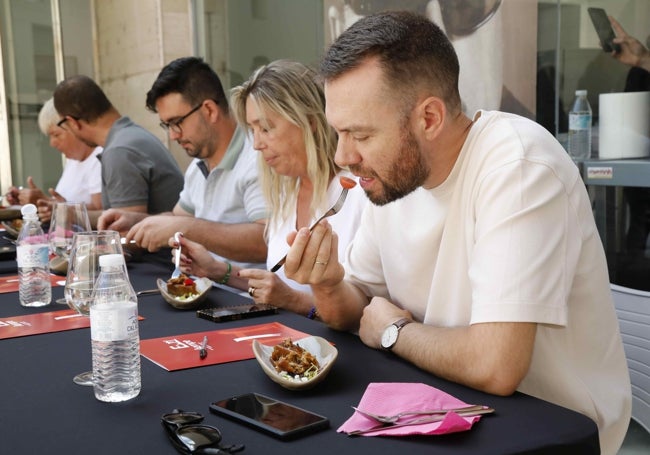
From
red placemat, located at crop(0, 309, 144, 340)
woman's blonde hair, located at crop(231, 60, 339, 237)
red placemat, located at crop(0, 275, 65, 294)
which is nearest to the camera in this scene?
red placemat, located at crop(0, 309, 144, 340)

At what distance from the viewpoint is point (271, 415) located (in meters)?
1.15

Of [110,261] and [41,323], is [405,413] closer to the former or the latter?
[110,261]

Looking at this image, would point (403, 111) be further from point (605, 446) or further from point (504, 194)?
point (605, 446)

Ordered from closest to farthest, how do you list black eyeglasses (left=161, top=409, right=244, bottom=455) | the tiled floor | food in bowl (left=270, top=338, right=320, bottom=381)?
black eyeglasses (left=161, top=409, right=244, bottom=455), food in bowl (left=270, top=338, right=320, bottom=381), the tiled floor

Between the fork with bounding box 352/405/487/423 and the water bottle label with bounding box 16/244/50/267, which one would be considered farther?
the water bottle label with bounding box 16/244/50/267

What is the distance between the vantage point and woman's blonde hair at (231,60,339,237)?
8.34 feet

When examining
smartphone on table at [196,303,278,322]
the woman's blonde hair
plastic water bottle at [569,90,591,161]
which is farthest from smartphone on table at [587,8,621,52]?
smartphone on table at [196,303,278,322]

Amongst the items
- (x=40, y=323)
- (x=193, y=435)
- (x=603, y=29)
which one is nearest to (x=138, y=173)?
(x=40, y=323)

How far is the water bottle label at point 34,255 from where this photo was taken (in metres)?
2.11

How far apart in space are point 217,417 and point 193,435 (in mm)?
124

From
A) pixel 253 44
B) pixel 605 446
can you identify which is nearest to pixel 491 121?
pixel 605 446

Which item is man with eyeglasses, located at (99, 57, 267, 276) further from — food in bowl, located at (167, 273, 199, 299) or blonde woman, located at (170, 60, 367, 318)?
food in bowl, located at (167, 273, 199, 299)

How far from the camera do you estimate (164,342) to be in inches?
64.9

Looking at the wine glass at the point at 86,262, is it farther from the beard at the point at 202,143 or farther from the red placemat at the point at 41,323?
the beard at the point at 202,143
